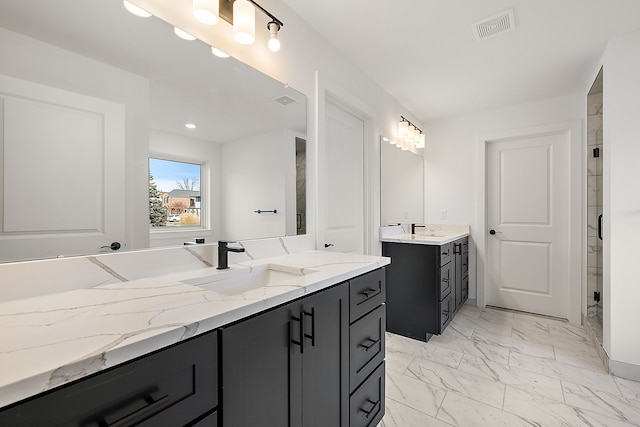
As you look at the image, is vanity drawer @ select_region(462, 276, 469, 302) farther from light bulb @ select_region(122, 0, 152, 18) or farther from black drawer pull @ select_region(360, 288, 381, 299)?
light bulb @ select_region(122, 0, 152, 18)

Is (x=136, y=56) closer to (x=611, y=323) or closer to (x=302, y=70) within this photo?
(x=302, y=70)

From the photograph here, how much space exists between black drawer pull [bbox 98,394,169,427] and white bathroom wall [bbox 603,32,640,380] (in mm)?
2749

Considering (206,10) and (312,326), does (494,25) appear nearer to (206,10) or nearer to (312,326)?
(206,10)

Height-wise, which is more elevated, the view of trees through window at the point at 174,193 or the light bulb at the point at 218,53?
the light bulb at the point at 218,53

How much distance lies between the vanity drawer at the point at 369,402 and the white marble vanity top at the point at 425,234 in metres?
1.32

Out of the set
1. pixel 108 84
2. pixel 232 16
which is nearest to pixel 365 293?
pixel 108 84

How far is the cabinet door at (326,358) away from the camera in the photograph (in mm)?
1011

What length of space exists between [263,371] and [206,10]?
141 centimetres

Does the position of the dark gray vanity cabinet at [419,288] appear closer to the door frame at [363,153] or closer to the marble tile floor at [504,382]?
the marble tile floor at [504,382]

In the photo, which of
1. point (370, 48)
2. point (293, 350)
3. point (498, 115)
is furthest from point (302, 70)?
point (498, 115)

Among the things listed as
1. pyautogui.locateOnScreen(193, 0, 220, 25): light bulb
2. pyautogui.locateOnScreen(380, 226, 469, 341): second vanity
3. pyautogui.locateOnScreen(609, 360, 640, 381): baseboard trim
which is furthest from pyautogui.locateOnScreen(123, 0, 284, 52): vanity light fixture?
pyautogui.locateOnScreen(609, 360, 640, 381): baseboard trim

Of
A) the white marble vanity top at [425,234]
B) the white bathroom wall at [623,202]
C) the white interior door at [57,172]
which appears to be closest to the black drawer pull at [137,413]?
the white interior door at [57,172]

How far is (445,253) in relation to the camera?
2641 mm

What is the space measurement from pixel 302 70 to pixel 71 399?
189 cm
